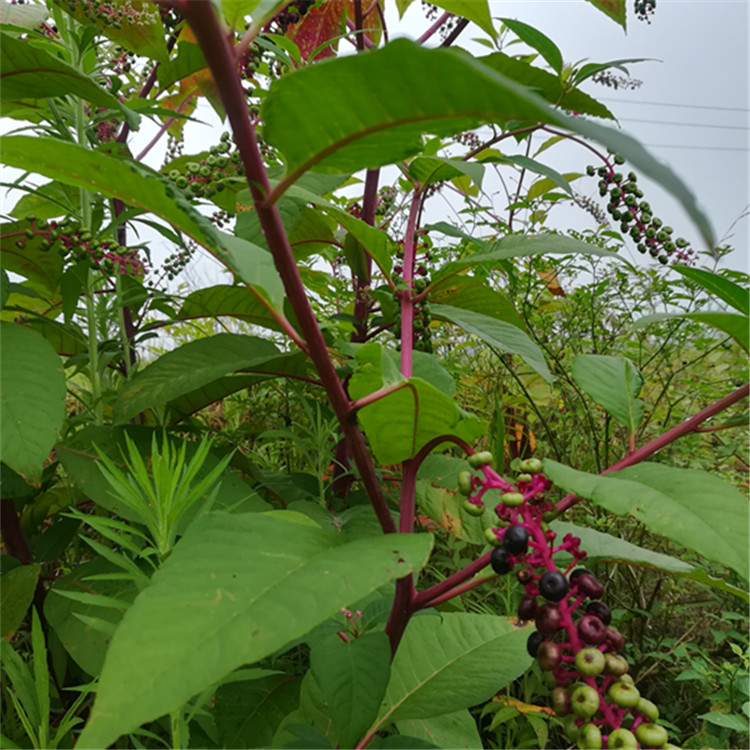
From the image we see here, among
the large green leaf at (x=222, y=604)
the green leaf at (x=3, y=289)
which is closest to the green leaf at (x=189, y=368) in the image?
the green leaf at (x=3, y=289)

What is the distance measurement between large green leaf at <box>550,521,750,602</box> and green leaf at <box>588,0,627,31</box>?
96 cm

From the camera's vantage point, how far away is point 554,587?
40 cm

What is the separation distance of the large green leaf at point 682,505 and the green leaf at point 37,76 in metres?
0.66

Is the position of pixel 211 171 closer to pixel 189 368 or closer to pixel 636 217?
pixel 189 368

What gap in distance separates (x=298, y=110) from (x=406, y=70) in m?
0.08

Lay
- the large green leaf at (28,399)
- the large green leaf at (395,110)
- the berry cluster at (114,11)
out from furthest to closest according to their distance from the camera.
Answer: the berry cluster at (114,11), the large green leaf at (28,399), the large green leaf at (395,110)

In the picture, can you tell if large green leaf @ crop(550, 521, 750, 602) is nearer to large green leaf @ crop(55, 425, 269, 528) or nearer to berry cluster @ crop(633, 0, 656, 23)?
large green leaf @ crop(55, 425, 269, 528)

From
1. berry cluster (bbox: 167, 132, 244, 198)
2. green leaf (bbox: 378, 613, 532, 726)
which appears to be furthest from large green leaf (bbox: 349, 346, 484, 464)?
berry cluster (bbox: 167, 132, 244, 198)

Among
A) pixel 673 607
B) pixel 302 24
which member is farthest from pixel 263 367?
pixel 673 607

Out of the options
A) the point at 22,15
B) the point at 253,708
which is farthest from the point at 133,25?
the point at 253,708

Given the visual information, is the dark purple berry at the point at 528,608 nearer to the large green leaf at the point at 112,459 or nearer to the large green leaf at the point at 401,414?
the large green leaf at the point at 401,414

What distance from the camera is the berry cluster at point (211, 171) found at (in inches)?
29.2

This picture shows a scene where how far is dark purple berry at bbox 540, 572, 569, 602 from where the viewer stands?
1.30 ft

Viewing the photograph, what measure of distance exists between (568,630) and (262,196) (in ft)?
1.20
